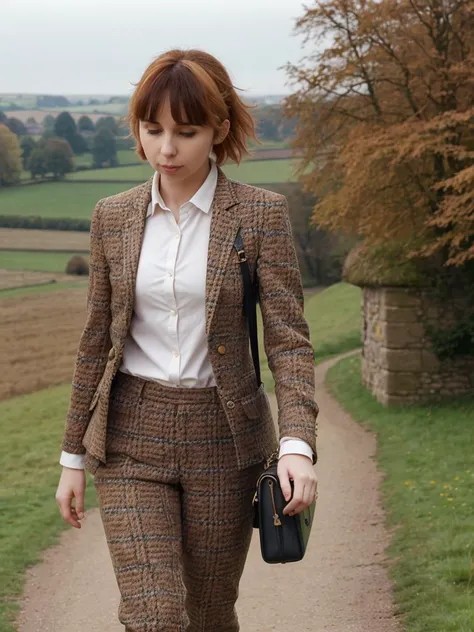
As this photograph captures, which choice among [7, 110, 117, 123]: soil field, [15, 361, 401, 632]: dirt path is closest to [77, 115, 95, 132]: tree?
[7, 110, 117, 123]: soil field

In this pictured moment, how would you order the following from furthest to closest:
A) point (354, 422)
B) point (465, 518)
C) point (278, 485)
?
point (354, 422) → point (465, 518) → point (278, 485)

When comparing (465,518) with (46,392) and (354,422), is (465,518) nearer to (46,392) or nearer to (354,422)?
(354,422)

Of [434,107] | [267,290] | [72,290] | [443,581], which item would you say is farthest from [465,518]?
[72,290]

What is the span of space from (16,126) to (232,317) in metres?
20.2

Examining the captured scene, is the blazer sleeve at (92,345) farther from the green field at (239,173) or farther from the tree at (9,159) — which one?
the tree at (9,159)

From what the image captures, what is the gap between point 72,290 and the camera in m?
21.5

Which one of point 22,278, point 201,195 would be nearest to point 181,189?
point 201,195

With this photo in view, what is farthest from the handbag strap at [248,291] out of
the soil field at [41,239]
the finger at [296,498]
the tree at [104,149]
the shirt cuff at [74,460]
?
the soil field at [41,239]

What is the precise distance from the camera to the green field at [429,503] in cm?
675

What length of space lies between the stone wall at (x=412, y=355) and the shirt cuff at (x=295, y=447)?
14876mm

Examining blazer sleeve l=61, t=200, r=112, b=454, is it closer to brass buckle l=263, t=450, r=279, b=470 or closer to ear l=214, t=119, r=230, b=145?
ear l=214, t=119, r=230, b=145

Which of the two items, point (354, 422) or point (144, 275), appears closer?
point (144, 275)

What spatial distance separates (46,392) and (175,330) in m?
19.8

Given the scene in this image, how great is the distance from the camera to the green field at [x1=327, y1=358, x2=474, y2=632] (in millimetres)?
6746
